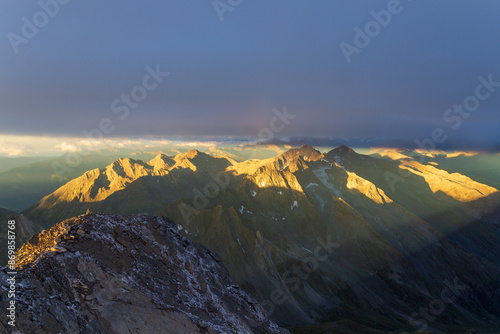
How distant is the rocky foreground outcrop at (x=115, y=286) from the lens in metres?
22.1

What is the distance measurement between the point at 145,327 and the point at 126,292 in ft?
13.2

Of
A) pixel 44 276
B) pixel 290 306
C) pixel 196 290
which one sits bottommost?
pixel 290 306

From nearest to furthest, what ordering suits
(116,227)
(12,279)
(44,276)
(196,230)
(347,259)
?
(12,279) < (44,276) < (116,227) < (196,230) < (347,259)

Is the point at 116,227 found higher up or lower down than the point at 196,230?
higher up

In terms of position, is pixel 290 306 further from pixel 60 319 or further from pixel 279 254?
pixel 60 319

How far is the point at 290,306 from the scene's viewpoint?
461 ft

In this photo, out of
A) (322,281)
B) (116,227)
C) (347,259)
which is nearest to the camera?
(116,227)

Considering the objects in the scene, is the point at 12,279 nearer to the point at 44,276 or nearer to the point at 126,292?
the point at 44,276

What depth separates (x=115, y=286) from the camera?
90.8 feet

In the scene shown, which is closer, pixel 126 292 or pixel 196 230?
pixel 126 292

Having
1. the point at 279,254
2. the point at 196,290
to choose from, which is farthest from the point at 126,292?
the point at 279,254

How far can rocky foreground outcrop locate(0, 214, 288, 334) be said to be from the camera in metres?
22.1

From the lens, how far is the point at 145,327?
26.3 metres

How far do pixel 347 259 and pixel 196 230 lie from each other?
363 ft
